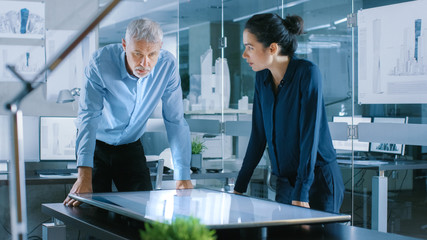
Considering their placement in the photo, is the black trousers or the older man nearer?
the older man


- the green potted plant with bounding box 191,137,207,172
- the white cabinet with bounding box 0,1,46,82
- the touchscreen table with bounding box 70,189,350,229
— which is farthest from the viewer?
the white cabinet with bounding box 0,1,46,82

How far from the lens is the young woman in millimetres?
2004

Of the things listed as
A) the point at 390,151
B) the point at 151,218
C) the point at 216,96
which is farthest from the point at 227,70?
Answer: the point at 151,218

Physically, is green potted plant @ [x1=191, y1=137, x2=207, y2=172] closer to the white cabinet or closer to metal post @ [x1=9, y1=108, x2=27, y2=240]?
the white cabinet

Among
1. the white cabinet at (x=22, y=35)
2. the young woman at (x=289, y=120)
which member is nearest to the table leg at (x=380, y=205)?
the young woman at (x=289, y=120)

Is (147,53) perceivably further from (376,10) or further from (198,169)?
(198,169)

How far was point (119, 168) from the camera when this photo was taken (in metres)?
2.52

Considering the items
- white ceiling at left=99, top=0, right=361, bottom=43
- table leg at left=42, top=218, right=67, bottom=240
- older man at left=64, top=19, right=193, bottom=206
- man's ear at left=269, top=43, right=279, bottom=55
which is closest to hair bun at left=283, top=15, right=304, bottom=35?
man's ear at left=269, top=43, right=279, bottom=55

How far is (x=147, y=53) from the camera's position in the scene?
2195mm

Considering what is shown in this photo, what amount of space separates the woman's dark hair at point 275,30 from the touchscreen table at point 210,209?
0.62 m

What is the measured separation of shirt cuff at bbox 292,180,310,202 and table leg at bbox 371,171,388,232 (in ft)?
5.99

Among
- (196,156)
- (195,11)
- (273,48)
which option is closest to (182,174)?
(273,48)

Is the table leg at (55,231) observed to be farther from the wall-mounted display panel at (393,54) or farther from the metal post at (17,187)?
the wall-mounted display panel at (393,54)

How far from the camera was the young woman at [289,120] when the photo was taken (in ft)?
6.57
